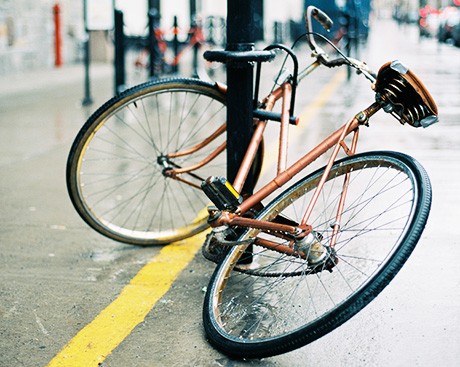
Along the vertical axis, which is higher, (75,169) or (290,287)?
(75,169)

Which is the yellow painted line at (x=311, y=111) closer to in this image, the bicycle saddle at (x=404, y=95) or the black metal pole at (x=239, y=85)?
A: the black metal pole at (x=239, y=85)

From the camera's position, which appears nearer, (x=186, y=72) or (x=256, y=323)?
(x=256, y=323)

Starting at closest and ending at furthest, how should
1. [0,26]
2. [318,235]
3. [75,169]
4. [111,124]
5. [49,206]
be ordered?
1. [318,235]
2. [75,169]
3. [49,206]
4. [111,124]
5. [0,26]

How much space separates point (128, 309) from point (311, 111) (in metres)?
6.69

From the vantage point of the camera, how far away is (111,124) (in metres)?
8.83

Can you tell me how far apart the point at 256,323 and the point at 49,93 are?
946 centimetres

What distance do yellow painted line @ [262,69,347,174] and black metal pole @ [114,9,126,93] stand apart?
2.45 m

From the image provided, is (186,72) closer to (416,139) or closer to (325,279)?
(416,139)

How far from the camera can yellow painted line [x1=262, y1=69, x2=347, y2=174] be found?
6.82 m

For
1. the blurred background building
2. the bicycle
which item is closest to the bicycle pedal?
the bicycle

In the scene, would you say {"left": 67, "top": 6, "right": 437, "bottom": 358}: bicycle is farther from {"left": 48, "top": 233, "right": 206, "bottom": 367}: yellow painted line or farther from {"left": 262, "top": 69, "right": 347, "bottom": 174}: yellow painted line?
{"left": 262, "top": 69, "right": 347, "bottom": 174}: yellow painted line

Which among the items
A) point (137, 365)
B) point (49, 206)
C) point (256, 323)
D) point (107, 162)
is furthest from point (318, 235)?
point (107, 162)

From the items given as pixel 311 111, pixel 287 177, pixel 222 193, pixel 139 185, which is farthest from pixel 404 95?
pixel 311 111

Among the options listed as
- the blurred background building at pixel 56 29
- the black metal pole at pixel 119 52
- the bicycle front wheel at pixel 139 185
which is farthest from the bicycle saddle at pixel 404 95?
the blurred background building at pixel 56 29
